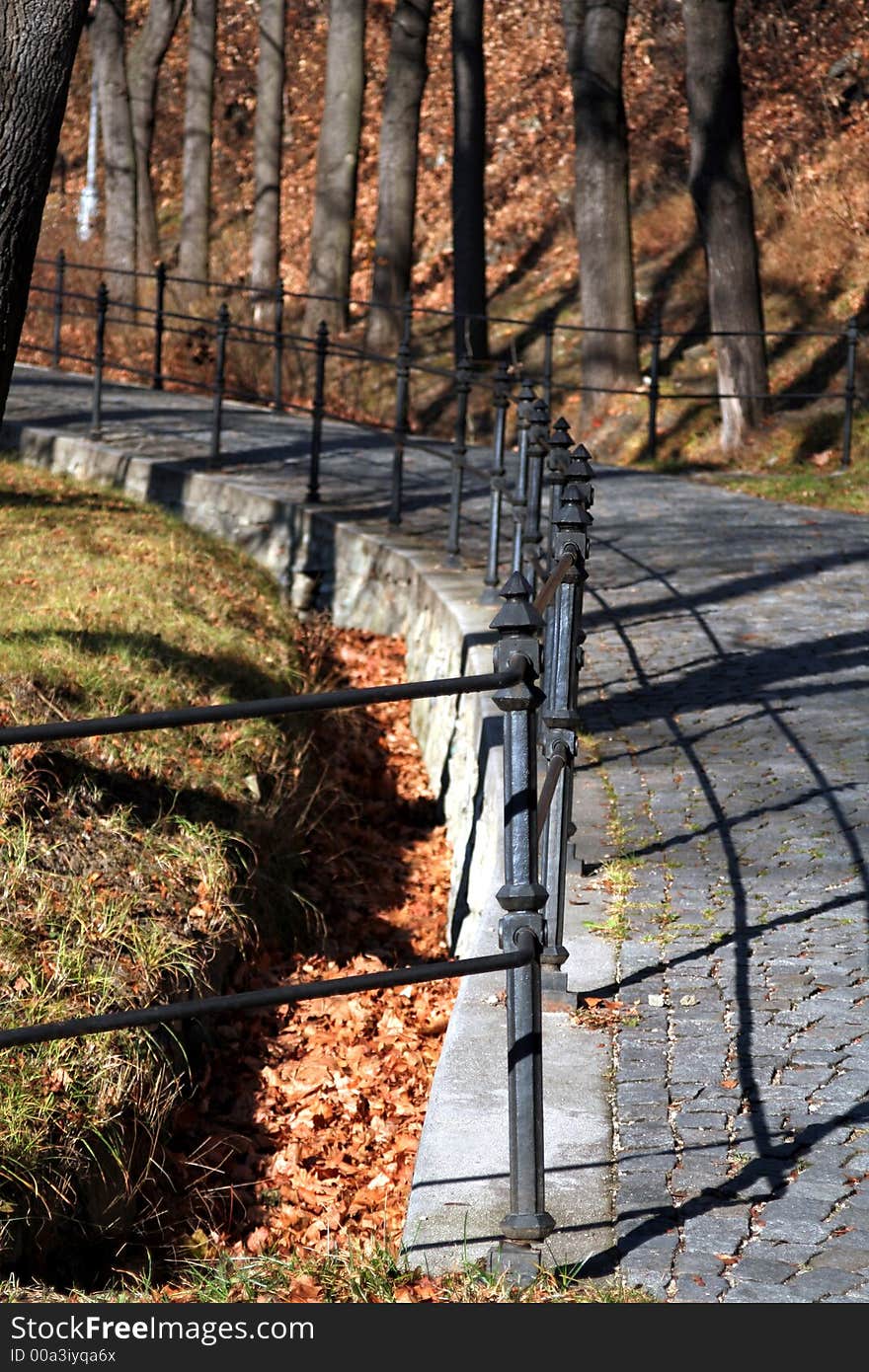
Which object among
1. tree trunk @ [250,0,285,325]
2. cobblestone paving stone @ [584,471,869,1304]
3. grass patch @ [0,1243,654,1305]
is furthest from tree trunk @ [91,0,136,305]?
grass patch @ [0,1243,654,1305]

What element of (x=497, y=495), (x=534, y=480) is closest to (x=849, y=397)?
(x=497, y=495)

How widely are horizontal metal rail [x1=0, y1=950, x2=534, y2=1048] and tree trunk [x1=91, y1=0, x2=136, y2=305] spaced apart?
20678 millimetres

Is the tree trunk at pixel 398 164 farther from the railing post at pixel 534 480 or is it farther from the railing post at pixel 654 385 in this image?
the railing post at pixel 534 480

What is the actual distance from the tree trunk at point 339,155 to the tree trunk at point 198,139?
14.2 ft

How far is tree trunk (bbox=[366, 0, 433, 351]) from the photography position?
69.9ft

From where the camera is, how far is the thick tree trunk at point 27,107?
18.7 ft

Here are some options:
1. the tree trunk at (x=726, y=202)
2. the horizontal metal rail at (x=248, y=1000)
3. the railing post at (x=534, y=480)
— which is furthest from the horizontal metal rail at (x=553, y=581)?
the tree trunk at (x=726, y=202)

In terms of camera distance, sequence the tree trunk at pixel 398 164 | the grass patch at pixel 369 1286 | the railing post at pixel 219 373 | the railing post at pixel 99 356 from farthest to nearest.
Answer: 1. the tree trunk at pixel 398 164
2. the railing post at pixel 99 356
3. the railing post at pixel 219 373
4. the grass patch at pixel 369 1286

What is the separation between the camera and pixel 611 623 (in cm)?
902

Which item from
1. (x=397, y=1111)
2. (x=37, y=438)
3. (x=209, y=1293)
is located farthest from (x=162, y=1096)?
(x=37, y=438)

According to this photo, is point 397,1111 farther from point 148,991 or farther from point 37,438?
point 37,438

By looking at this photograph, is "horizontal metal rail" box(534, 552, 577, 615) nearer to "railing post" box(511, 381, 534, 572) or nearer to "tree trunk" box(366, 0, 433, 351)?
"railing post" box(511, 381, 534, 572)

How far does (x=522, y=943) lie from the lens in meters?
3.28
